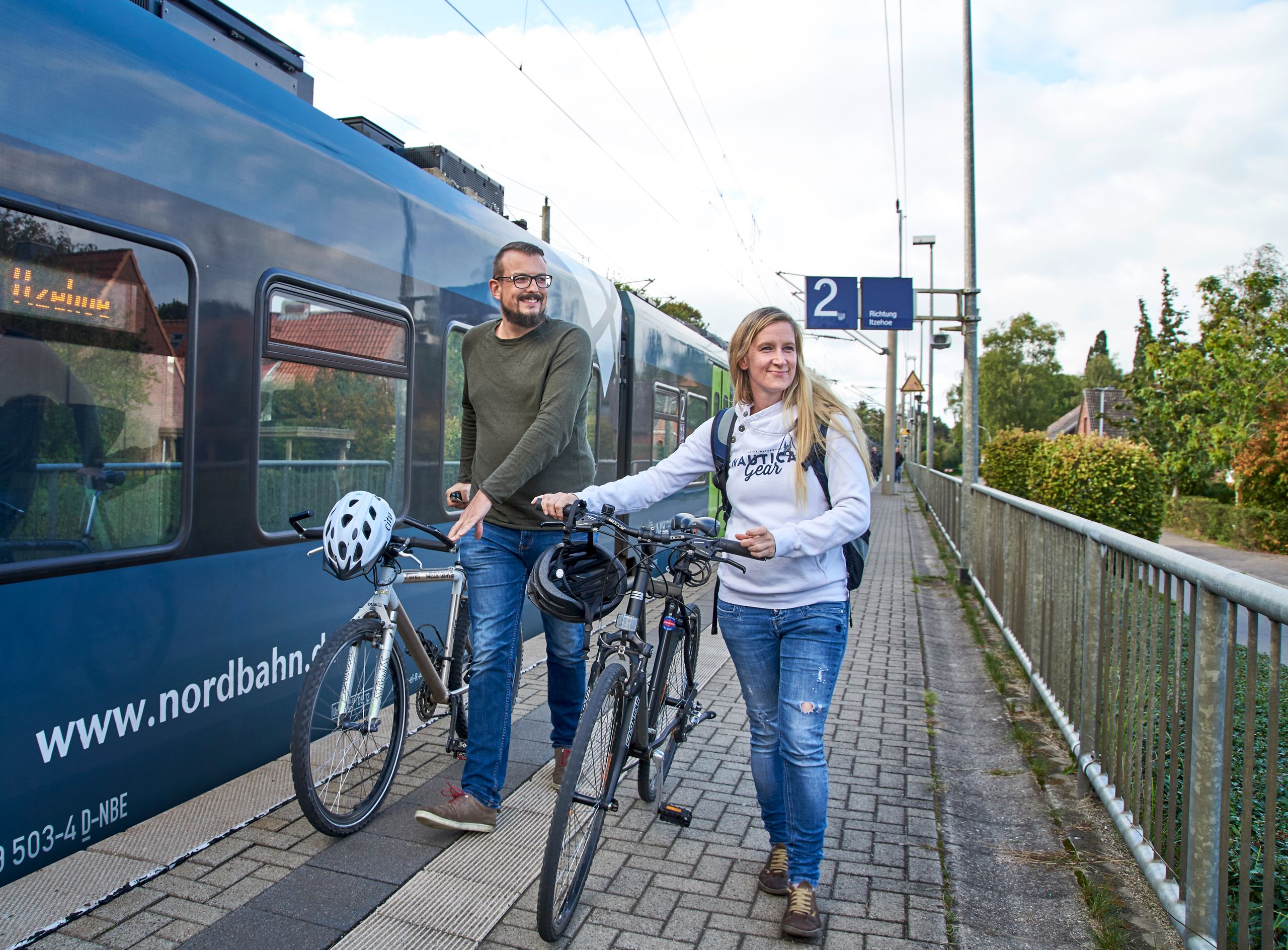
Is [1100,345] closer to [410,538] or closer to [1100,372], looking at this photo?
[1100,372]

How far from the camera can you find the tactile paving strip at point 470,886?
2.90 metres

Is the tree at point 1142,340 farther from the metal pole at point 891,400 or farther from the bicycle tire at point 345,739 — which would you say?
the bicycle tire at point 345,739

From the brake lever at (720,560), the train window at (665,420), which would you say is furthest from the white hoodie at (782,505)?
the train window at (665,420)

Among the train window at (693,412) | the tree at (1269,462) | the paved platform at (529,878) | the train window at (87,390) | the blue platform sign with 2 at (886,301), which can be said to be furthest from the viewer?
the tree at (1269,462)

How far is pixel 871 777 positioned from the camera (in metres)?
4.46

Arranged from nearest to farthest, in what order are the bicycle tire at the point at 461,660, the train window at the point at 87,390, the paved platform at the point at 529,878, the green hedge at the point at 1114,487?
1. the train window at the point at 87,390
2. the paved platform at the point at 529,878
3. the bicycle tire at the point at 461,660
4. the green hedge at the point at 1114,487

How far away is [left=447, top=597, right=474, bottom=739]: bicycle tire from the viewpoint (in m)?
4.26

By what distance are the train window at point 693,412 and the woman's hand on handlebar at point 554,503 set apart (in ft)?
26.4

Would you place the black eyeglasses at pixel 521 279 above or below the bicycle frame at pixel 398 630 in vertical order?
above

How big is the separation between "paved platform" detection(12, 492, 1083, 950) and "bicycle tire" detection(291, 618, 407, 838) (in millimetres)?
112

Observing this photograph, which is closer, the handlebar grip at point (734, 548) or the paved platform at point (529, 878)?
the handlebar grip at point (734, 548)

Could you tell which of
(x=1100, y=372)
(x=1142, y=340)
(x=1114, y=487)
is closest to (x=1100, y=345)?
(x=1100, y=372)

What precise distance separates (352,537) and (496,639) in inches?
26.0

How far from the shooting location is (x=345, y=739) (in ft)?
11.7
